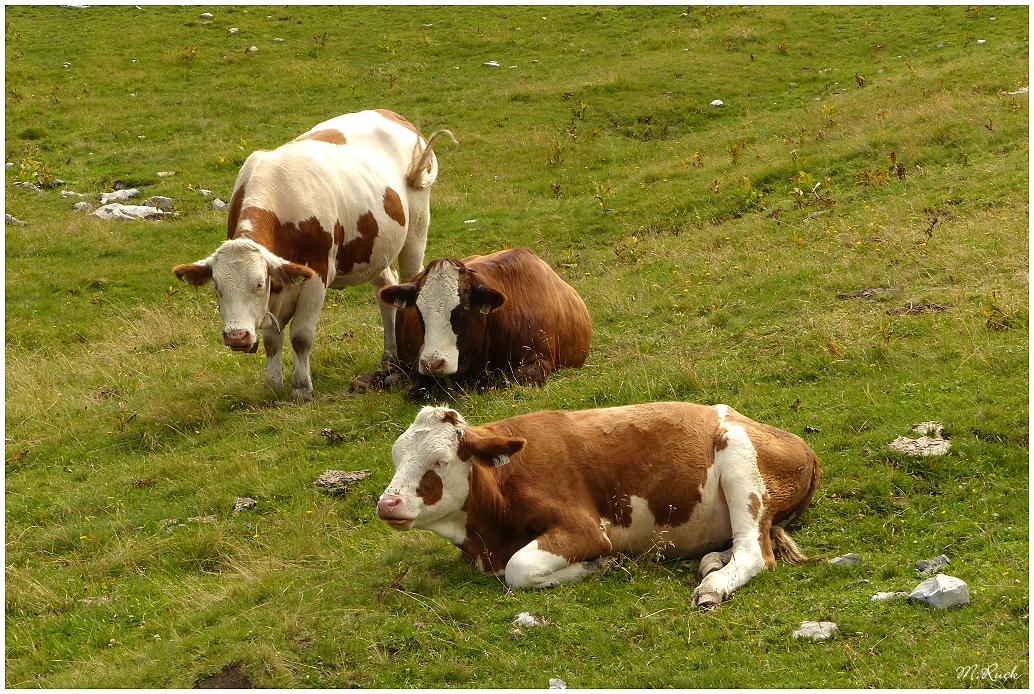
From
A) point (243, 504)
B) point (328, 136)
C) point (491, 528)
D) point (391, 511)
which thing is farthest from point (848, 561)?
point (328, 136)

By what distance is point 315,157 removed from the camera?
13539 millimetres

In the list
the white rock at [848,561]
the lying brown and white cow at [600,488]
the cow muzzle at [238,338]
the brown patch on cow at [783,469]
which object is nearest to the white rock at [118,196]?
the cow muzzle at [238,338]

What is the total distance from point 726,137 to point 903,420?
17.2 meters

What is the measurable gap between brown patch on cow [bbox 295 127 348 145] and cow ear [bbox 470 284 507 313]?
394 centimetres

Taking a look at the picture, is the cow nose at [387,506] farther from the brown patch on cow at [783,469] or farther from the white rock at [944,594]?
the white rock at [944,594]

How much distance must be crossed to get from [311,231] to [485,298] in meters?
2.63

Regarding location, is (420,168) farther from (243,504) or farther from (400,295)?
(243,504)

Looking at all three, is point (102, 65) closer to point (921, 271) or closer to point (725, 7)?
point (725, 7)

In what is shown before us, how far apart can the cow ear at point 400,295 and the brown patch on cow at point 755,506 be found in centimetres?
552

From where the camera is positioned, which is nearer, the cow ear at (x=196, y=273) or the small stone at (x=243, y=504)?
the small stone at (x=243, y=504)

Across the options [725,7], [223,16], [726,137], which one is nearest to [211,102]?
[223,16]

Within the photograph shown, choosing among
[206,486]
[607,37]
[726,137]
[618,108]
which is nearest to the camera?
[206,486]

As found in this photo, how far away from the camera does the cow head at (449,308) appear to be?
1164 cm

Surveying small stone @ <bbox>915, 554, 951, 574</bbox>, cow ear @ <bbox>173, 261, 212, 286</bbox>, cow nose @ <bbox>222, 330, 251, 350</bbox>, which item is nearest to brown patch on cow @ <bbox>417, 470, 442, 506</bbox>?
small stone @ <bbox>915, 554, 951, 574</bbox>
